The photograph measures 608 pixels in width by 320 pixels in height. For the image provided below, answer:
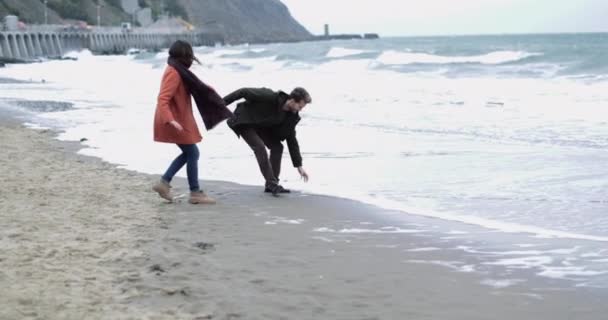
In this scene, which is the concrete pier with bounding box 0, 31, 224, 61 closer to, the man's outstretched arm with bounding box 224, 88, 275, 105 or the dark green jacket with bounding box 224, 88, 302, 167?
the dark green jacket with bounding box 224, 88, 302, 167

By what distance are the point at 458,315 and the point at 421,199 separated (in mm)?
3310

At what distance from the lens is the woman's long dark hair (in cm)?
646

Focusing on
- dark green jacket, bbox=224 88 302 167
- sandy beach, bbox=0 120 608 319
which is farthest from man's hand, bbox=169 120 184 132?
dark green jacket, bbox=224 88 302 167

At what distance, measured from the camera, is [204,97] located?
21.7ft

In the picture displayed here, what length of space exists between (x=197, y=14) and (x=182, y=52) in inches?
6220

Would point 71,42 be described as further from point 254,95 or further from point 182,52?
point 182,52

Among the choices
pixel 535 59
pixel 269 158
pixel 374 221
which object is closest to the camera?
pixel 374 221

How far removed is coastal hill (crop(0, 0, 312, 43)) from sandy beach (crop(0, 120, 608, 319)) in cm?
8739

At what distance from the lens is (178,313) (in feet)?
12.7

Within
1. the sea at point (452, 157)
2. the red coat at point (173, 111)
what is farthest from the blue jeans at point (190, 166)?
the sea at point (452, 157)

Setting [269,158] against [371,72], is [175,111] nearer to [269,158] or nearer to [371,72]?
[269,158]

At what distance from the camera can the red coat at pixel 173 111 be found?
639 cm

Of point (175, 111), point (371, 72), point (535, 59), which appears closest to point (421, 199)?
point (175, 111)

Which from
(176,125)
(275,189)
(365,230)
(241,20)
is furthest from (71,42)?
(241,20)
